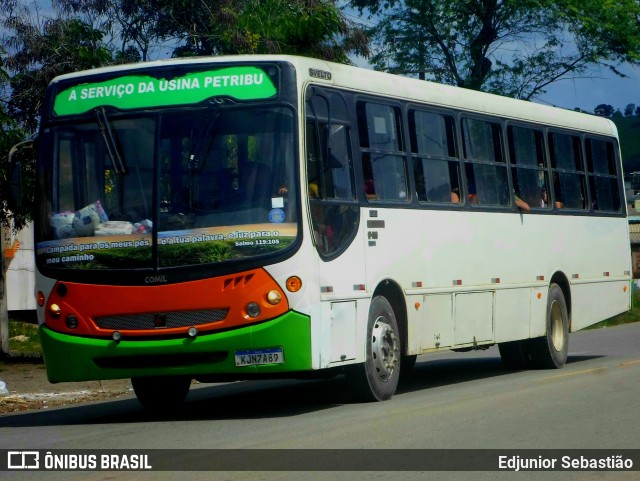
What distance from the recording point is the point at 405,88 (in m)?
13.5

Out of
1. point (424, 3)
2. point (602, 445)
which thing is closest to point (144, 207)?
point (602, 445)

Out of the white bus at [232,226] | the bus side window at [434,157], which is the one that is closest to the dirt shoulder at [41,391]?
the white bus at [232,226]

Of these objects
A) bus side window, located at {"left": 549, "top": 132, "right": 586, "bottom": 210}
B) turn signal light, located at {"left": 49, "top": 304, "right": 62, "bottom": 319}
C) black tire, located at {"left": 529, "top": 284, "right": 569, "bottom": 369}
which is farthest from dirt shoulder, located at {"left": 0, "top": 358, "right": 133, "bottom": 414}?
bus side window, located at {"left": 549, "top": 132, "right": 586, "bottom": 210}

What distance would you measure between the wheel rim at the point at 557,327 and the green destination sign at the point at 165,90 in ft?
21.9

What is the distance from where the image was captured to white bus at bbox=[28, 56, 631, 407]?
11.0 metres

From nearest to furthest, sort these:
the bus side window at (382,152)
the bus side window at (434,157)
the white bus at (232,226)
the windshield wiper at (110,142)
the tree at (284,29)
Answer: the white bus at (232,226) < the windshield wiper at (110,142) < the bus side window at (382,152) < the bus side window at (434,157) < the tree at (284,29)

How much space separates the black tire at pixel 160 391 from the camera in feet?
41.8

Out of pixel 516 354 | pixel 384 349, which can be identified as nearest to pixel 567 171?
pixel 516 354

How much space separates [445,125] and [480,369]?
13.5 feet

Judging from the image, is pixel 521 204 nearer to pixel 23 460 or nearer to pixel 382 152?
pixel 382 152

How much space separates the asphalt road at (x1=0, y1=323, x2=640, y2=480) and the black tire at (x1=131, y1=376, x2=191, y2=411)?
0.59 ft

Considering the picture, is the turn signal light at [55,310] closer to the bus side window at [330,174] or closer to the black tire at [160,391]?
the black tire at [160,391]

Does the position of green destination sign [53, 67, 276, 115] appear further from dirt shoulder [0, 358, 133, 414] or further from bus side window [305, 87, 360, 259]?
dirt shoulder [0, 358, 133, 414]

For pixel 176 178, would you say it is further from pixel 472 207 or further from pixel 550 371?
pixel 550 371
